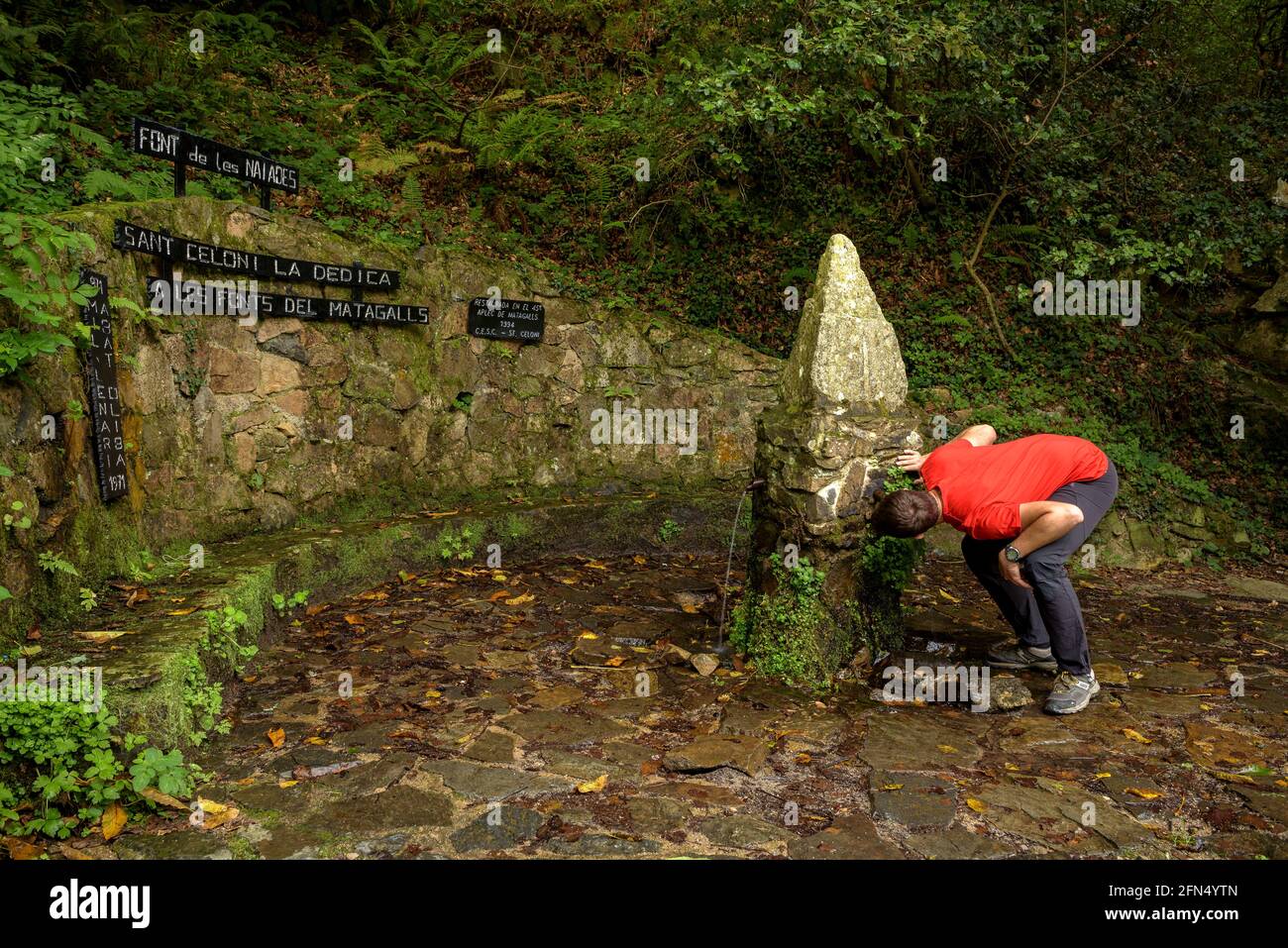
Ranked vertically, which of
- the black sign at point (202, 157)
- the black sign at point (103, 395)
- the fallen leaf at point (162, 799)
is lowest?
the fallen leaf at point (162, 799)

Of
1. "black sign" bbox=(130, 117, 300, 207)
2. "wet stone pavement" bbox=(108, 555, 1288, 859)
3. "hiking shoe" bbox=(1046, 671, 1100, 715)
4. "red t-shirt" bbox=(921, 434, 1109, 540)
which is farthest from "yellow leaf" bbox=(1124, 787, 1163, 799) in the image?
"black sign" bbox=(130, 117, 300, 207)

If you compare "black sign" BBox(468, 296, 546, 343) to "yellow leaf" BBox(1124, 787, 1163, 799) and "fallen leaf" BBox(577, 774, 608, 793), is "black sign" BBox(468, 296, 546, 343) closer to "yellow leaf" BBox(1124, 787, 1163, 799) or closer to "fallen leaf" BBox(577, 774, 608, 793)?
"fallen leaf" BBox(577, 774, 608, 793)

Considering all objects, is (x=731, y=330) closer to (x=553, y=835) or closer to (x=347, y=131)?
(x=347, y=131)

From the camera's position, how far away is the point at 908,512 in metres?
4.70

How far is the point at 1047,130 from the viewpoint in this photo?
9.53 m

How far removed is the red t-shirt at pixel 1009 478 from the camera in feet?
15.7

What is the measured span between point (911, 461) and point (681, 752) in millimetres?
2101

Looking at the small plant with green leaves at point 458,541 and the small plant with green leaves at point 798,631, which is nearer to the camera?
the small plant with green leaves at point 798,631

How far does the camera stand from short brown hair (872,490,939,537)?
15.4 feet

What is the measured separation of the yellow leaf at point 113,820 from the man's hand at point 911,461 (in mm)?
4012

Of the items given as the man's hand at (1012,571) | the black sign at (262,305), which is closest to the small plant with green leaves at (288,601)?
the black sign at (262,305)

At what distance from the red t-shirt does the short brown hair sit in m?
0.20

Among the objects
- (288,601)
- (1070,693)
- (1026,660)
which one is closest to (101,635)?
(288,601)

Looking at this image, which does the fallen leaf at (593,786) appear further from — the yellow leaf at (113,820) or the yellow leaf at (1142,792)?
the yellow leaf at (1142,792)
